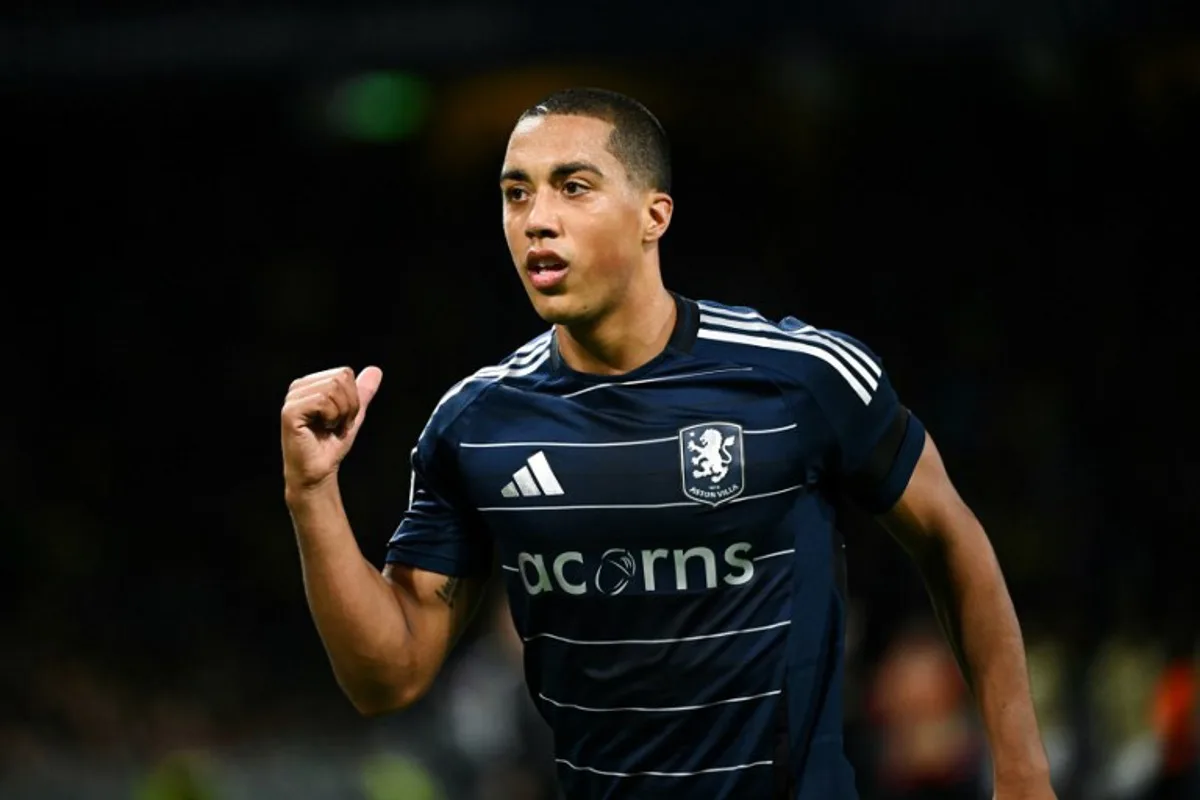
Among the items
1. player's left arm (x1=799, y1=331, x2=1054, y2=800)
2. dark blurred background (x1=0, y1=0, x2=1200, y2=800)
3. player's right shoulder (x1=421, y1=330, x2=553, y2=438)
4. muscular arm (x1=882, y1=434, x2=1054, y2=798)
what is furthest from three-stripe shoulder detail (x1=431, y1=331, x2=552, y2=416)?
dark blurred background (x1=0, y1=0, x2=1200, y2=800)

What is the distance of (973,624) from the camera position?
3260 millimetres

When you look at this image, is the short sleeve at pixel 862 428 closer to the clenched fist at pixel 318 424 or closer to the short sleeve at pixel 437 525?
the short sleeve at pixel 437 525

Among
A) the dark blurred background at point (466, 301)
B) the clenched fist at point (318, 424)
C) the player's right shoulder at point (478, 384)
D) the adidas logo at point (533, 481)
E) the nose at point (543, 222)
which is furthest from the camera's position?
the dark blurred background at point (466, 301)

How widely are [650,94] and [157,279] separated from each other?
400cm

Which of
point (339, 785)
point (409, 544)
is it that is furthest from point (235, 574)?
point (409, 544)

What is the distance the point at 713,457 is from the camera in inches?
125

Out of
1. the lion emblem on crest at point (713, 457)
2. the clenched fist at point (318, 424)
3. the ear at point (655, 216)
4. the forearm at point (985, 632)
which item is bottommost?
the forearm at point (985, 632)

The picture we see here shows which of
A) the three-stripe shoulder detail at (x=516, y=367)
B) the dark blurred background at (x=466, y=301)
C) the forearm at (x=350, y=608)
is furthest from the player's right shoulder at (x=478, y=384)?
the dark blurred background at (x=466, y=301)

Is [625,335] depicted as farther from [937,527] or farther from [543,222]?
[937,527]

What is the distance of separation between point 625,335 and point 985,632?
78 cm

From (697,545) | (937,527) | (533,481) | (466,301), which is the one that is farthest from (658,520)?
(466,301)

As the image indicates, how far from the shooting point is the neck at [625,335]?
3.24m

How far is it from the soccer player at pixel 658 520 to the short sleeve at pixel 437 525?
70 millimetres

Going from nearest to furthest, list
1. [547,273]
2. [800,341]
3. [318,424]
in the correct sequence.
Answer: [318,424] → [547,273] → [800,341]
